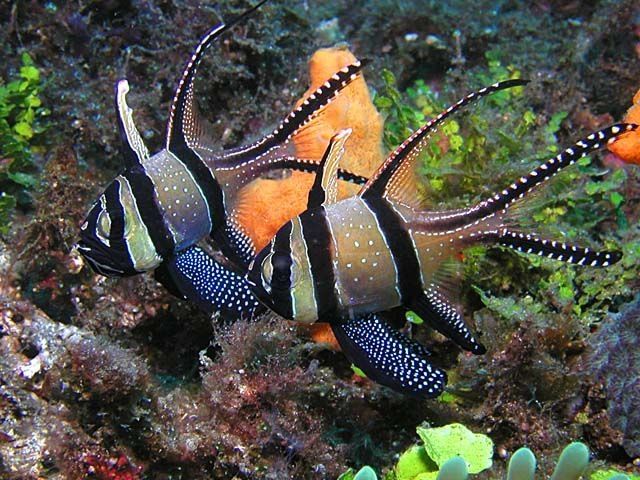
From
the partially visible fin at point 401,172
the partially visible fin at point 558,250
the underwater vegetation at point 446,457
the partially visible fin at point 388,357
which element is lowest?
the underwater vegetation at point 446,457

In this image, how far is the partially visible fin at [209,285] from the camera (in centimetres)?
335

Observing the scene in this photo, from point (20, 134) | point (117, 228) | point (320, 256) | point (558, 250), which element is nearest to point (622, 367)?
point (558, 250)

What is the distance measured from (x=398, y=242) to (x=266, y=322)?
95 cm

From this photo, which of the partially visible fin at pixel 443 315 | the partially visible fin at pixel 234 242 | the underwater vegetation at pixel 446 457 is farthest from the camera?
the partially visible fin at pixel 234 242

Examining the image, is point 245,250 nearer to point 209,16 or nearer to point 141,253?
point 141,253

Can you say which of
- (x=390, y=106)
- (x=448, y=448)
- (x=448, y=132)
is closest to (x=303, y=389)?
(x=448, y=448)

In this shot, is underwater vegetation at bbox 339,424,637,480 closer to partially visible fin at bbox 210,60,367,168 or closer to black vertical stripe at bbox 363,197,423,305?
black vertical stripe at bbox 363,197,423,305

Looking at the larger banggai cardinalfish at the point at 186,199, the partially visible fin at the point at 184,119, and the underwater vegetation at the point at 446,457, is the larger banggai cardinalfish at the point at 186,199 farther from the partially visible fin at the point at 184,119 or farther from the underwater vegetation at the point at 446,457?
the underwater vegetation at the point at 446,457

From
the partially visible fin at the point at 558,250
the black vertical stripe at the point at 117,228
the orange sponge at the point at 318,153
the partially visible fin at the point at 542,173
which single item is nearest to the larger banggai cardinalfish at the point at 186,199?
the black vertical stripe at the point at 117,228

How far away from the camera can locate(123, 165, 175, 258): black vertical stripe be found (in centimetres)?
319

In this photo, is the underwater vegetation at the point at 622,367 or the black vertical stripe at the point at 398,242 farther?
the underwater vegetation at the point at 622,367

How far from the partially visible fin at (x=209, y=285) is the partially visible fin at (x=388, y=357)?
2.06 ft

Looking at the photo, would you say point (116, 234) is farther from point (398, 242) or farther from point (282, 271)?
point (398, 242)

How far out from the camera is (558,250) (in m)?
2.87
